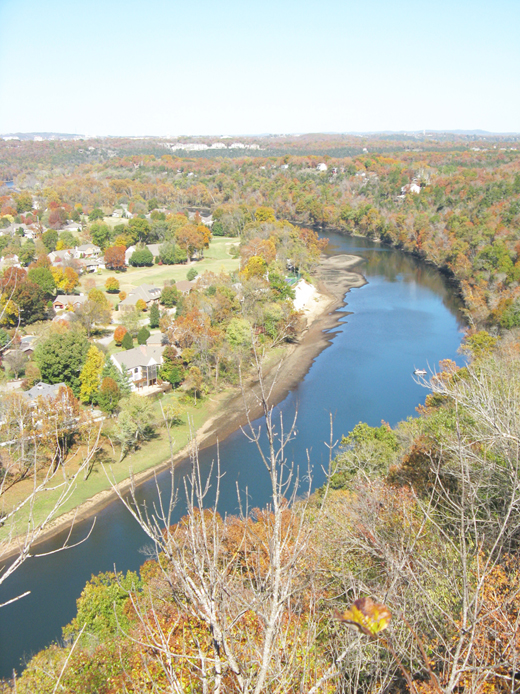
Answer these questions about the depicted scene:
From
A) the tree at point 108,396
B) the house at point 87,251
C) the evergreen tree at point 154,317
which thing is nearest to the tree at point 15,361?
the tree at point 108,396

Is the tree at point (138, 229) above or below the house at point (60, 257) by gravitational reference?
above

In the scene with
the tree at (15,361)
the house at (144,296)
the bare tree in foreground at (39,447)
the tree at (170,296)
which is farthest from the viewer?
the tree at (170,296)

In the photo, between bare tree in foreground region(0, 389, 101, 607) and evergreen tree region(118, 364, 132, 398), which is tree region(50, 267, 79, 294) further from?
bare tree in foreground region(0, 389, 101, 607)

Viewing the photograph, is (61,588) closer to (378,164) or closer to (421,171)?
(421,171)

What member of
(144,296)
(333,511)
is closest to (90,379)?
(144,296)

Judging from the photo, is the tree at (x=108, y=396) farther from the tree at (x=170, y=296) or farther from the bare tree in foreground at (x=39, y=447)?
the tree at (x=170, y=296)

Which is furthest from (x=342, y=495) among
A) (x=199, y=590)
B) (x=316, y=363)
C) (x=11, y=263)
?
(x=11, y=263)

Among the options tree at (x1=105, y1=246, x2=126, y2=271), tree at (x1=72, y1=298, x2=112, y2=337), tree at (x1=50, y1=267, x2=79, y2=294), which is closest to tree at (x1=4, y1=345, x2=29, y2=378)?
tree at (x1=72, y1=298, x2=112, y2=337)
